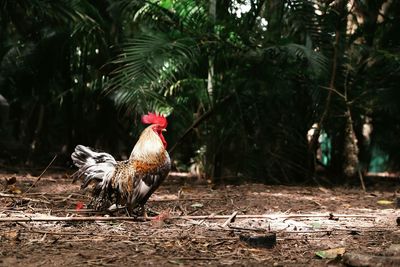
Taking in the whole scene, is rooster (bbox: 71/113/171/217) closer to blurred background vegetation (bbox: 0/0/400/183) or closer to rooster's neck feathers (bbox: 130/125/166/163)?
rooster's neck feathers (bbox: 130/125/166/163)

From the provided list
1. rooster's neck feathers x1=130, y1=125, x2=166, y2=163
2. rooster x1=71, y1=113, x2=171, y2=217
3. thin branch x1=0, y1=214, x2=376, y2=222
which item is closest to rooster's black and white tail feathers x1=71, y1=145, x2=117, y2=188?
rooster x1=71, y1=113, x2=171, y2=217

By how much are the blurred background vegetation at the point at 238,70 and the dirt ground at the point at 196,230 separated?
5.26 ft

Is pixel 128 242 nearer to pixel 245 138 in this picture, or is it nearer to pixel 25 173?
pixel 245 138

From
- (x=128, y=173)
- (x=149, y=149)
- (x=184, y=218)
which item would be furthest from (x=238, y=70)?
(x=184, y=218)

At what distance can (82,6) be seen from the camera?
7984 millimetres

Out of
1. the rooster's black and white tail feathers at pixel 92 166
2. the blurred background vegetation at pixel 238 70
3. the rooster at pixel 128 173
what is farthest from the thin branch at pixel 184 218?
the blurred background vegetation at pixel 238 70

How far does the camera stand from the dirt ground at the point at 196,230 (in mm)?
3215

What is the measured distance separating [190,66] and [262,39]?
43.5 inches

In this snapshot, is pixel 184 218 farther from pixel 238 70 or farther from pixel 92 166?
pixel 238 70

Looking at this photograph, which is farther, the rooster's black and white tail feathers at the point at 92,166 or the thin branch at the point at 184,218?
the rooster's black and white tail feathers at the point at 92,166

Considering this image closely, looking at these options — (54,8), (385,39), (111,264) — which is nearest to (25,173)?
(54,8)

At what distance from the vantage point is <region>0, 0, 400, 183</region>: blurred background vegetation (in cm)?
700

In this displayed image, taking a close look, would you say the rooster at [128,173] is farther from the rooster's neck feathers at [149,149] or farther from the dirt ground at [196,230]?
the dirt ground at [196,230]

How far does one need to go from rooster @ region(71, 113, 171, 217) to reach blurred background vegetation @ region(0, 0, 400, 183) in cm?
156
